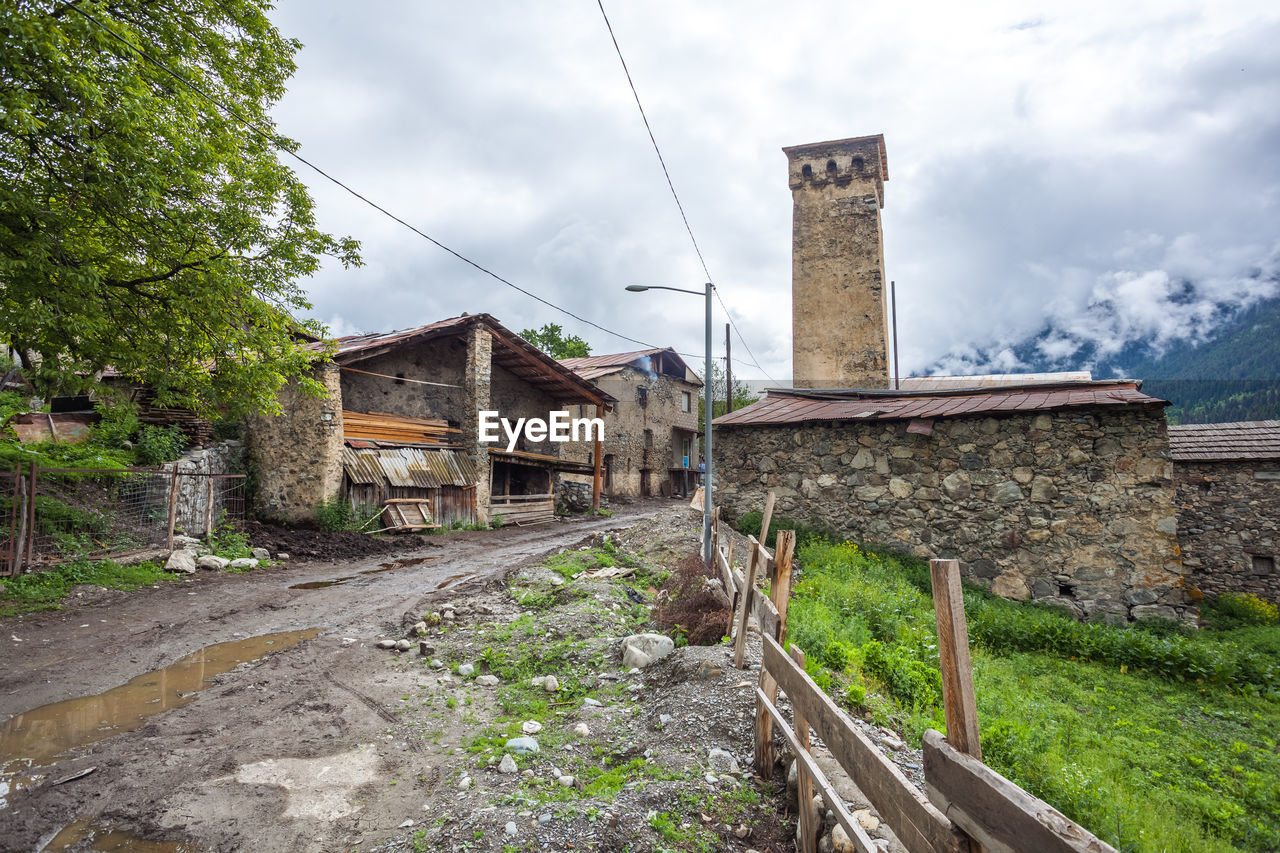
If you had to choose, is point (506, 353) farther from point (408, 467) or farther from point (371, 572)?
point (371, 572)

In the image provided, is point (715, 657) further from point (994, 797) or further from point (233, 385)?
point (233, 385)

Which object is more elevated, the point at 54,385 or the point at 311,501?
the point at 54,385

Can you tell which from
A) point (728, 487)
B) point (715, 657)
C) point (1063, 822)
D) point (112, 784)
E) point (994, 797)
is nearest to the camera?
point (1063, 822)

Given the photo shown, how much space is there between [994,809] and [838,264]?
60.4 feet

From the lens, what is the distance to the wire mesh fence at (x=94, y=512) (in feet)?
29.1

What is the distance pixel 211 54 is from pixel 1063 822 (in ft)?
43.6

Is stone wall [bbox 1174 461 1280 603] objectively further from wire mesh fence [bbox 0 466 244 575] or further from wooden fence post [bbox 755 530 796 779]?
wire mesh fence [bbox 0 466 244 575]

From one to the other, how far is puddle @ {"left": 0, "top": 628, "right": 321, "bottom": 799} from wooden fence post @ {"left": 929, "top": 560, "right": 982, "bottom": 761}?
5.42 m

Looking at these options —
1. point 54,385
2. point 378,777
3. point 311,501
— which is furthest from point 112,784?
point 311,501

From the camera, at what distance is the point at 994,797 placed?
1.71 meters

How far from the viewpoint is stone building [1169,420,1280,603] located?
531 inches

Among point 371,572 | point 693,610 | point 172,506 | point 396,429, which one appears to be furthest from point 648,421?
point 693,610

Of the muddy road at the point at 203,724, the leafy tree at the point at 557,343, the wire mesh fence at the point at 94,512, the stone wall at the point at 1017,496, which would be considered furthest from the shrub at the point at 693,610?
the leafy tree at the point at 557,343

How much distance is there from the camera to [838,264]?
60.2ft
